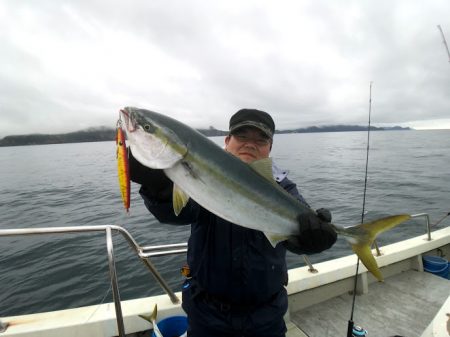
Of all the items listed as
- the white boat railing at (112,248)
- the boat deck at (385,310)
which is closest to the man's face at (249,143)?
the white boat railing at (112,248)

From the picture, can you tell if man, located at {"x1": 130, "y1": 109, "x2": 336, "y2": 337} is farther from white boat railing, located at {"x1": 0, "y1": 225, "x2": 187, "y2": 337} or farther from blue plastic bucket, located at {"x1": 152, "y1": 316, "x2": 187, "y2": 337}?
blue plastic bucket, located at {"x1": 152, "y1": 316, "x2": 187, "y2": 337}

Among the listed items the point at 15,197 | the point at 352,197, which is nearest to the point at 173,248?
the point at 352,197

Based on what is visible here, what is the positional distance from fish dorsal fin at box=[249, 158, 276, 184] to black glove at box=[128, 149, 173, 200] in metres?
0.91

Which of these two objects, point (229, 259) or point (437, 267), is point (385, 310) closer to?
point (437, 267)

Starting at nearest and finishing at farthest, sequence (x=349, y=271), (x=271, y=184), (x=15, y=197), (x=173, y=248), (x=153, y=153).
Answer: (x=153, y=153), (x=271, y=184), (x=173, y=248), (x=349, y=271), (x=15, y=197)

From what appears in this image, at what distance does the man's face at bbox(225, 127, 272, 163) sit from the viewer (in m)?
3.86

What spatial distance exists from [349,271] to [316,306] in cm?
110

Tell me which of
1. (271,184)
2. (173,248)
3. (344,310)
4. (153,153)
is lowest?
(344,310)

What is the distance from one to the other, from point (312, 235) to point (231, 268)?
3.09 feet

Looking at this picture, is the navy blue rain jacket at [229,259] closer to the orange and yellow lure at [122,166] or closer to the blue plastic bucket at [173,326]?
the orange and yellow lure at [122,166]

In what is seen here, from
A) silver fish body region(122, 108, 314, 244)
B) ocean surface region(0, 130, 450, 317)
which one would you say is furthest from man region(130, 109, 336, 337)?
ocean surface region(0, 130, 450, 317)

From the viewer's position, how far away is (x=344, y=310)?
605cm

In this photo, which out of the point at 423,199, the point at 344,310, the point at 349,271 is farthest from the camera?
the point at 423,199

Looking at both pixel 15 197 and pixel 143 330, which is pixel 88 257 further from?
pixel 15 197
